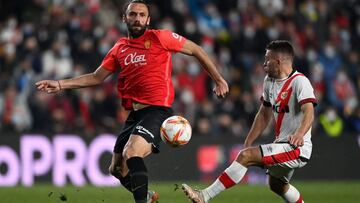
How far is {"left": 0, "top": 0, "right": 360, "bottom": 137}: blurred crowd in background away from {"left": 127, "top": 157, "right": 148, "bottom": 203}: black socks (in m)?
8.20

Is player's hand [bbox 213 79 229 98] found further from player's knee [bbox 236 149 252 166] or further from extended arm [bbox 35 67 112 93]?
extended arm [bbox 35 67 112 93]

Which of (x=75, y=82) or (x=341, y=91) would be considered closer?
(x=75, y=82)

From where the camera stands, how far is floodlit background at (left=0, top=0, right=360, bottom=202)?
1695 centimetres

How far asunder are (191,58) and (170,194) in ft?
19.4

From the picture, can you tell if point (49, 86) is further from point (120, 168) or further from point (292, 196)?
point (292, 196)


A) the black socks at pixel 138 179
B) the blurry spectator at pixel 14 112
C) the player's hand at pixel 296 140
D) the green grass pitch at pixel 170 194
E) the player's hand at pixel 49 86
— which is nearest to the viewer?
the player's hand at pixel 296 140

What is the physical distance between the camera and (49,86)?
378 inches

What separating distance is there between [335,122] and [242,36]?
3104 mm

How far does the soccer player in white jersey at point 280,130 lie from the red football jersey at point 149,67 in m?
1.03

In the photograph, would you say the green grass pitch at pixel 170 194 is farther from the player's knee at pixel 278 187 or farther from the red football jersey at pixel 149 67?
the player's knee at pixel 278 187

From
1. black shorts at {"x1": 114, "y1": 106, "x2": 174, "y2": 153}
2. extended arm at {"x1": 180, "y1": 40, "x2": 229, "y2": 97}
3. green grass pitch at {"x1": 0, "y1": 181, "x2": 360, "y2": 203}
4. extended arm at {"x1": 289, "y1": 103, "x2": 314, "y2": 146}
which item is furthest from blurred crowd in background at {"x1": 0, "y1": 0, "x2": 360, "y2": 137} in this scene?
extended arm at {"x1": 289, "y1": 103, "x2": 314, "y2": 146}

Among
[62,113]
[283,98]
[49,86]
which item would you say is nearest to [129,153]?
[49,86]

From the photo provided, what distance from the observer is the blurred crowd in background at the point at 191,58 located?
17938mm

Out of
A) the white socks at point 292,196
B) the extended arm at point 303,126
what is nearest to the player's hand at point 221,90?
the extended arm at point 303,126
